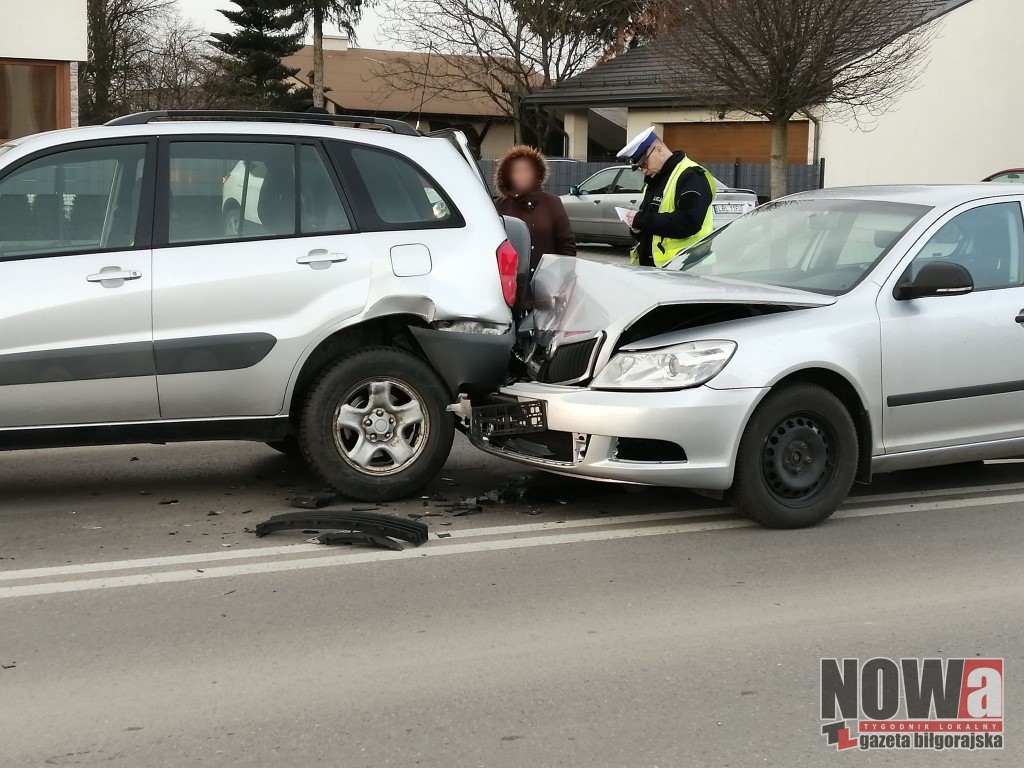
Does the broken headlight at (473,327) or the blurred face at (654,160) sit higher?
the blurred face at (654,160)

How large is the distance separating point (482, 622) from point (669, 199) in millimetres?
4168

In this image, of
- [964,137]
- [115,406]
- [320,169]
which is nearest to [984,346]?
[320,169]

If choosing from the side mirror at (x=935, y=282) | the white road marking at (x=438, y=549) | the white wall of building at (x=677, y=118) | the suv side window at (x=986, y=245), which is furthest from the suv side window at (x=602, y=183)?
the side mirror at (x=935, y=282)

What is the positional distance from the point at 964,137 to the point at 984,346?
2340 cm

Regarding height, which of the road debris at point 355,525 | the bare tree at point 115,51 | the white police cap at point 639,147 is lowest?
the road debris at point 355,525

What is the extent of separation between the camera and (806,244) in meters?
6.75

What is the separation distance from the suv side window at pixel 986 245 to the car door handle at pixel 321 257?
113 inches

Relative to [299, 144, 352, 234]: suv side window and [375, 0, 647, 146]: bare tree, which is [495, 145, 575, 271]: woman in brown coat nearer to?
[299, 144, 352, 234]: suv side window

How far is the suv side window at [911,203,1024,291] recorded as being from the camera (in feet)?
21.1

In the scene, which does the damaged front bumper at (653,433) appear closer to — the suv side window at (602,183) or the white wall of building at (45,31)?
the white wall of building at (45,31)

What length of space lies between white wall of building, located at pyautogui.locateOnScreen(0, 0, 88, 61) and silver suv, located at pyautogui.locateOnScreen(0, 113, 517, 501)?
13325 millimetres

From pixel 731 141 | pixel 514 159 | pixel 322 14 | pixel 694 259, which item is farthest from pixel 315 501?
pixel 322 14

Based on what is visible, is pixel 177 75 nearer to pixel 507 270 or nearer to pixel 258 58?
pixel 258 58

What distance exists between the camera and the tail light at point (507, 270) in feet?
21.1
